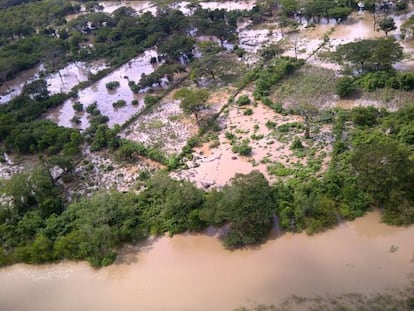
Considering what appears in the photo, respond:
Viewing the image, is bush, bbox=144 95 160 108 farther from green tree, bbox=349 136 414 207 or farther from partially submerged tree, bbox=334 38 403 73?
green tree, bbox=349 136 414 207

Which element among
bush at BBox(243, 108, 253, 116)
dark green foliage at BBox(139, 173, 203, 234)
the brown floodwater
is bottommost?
the brown floodwater

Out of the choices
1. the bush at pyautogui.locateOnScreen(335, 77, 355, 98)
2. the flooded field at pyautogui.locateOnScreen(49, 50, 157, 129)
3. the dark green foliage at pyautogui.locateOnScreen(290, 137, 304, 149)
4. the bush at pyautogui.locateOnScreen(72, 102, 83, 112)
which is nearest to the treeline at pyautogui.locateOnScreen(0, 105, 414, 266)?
the dark green foliage at pyautogui.locateOnScreen(290, 137, 304, 149)

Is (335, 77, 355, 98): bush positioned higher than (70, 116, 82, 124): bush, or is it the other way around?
(335, 77, 355, 98): bush

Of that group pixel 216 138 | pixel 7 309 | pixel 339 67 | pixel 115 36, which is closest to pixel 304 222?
pixel 216 138

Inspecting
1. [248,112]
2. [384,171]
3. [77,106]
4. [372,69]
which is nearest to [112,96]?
[77,106]

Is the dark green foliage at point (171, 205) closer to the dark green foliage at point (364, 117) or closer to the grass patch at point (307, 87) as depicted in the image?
the dark green foliage at point (364, 117)

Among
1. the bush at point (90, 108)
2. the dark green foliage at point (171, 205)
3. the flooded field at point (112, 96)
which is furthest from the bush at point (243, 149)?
the bush at point (90, 108)

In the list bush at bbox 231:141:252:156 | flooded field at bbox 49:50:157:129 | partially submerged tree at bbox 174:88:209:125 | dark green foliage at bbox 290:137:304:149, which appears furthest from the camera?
flooded field at bbox 49:50:157:129
